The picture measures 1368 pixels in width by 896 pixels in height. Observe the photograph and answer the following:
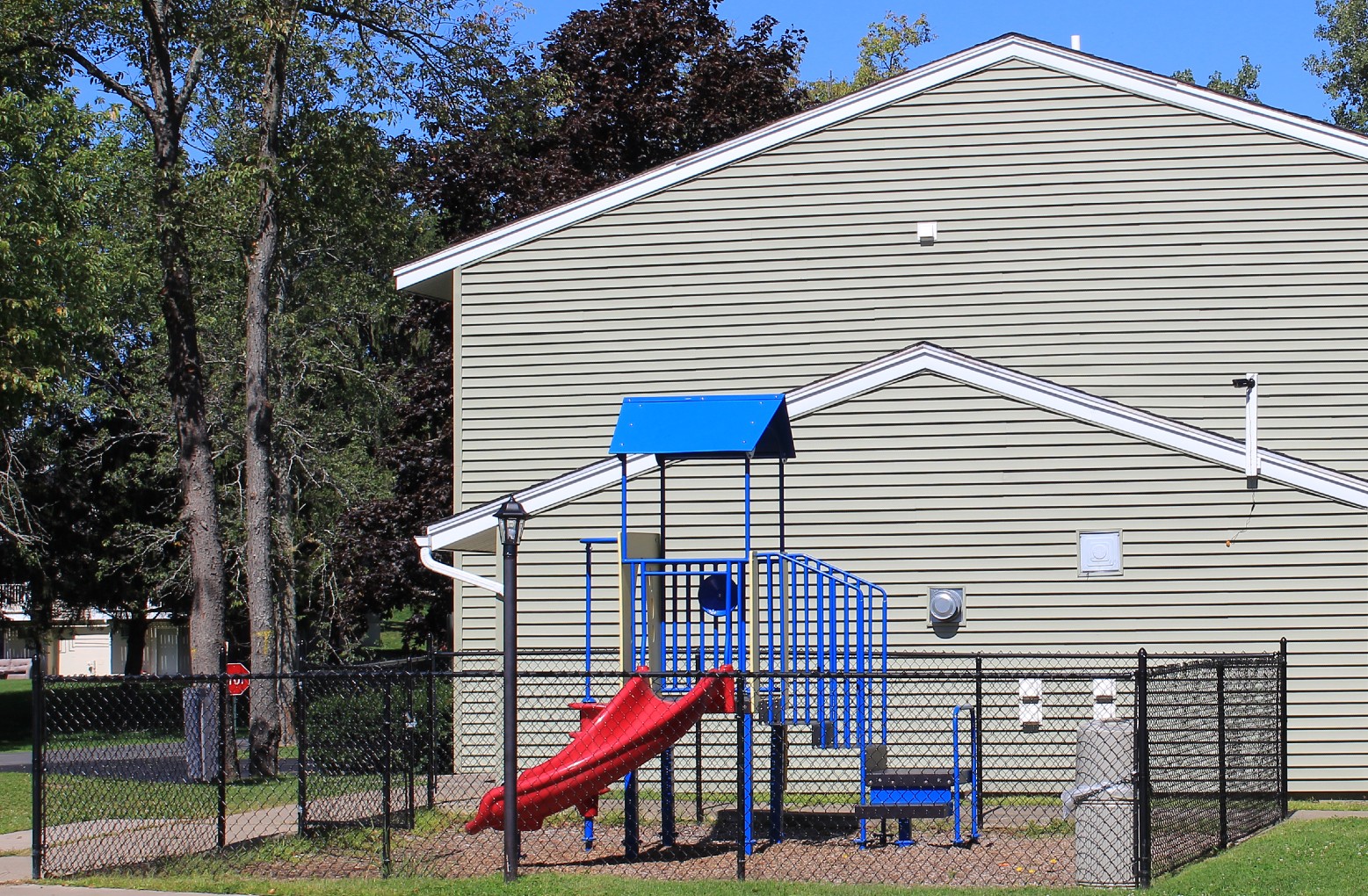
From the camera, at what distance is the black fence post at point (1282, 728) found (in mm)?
12242

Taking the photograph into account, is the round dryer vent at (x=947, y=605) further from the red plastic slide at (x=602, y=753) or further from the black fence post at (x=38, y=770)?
the black fence post at (x=38, y=770)

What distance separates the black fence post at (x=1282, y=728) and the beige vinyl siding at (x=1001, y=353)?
0.92m

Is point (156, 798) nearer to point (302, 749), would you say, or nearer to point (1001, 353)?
point (302, 749)

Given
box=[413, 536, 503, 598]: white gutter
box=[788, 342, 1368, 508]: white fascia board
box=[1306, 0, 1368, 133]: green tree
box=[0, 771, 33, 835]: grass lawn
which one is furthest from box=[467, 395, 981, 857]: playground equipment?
box=[1306, 0, 1368, 133]: green tree

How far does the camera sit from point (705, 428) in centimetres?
1159

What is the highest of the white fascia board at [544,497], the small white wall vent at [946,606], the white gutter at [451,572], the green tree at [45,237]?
the green tree at [45,237]

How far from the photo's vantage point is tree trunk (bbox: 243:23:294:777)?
1873 centimetres

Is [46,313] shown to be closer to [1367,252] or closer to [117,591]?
[1367,252]

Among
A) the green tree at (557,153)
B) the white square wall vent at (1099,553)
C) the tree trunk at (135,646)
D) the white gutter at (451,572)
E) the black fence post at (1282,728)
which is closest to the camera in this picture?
the black fence post at (1282,728)

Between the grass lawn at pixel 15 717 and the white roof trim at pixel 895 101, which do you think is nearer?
the white roof trim at pixel 895 101

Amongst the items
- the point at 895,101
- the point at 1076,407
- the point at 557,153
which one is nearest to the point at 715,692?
the point at 1076,407

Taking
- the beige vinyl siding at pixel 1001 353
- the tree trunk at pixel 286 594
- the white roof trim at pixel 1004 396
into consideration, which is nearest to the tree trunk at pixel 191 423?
the beige vinyl siding at pixel 1001 353

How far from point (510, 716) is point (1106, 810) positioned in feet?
12.6

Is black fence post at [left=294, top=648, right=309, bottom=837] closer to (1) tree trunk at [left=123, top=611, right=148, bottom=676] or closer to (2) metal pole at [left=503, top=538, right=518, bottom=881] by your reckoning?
(2) metal pole at [left=503, top=538, right=518, bottom=881]
